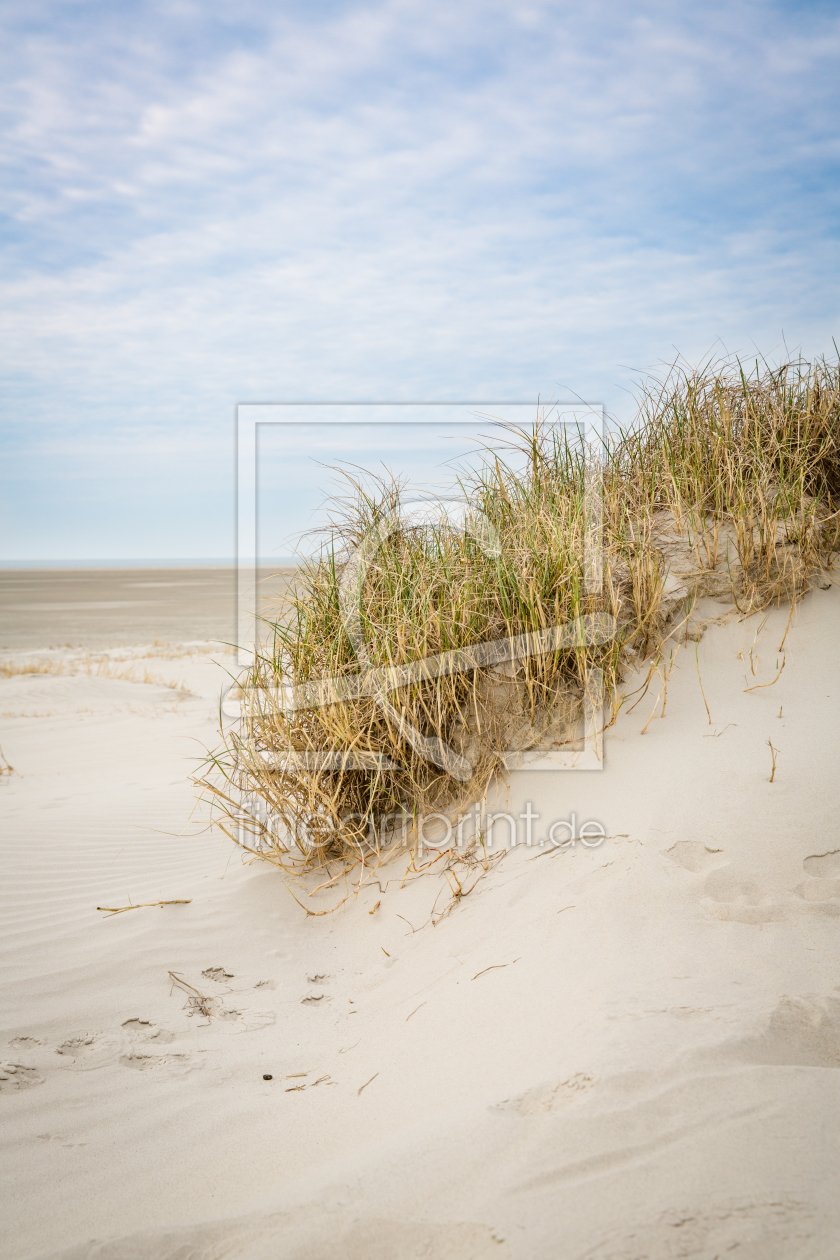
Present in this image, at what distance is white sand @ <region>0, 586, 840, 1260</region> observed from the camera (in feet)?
4.66

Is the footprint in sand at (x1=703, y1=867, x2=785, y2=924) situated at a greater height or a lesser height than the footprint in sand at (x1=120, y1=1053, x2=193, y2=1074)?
greater

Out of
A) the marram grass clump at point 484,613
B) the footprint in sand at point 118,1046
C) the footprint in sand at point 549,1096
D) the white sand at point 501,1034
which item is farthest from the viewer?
→ the marram grass clump at point 484,613

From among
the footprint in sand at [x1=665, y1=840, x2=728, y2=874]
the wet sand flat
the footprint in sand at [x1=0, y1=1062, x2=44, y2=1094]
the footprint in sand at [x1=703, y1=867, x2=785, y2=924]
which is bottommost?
the footprint in sand at [x1=0, y1=1062, x2=44, y2=1094]

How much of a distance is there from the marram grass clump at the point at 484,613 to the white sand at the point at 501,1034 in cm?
25

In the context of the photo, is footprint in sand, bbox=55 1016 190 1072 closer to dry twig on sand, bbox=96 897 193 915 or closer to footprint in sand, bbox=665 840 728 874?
dry twig on sand, bbox=96 897 193 915

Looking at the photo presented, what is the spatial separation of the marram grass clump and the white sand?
0.83ft

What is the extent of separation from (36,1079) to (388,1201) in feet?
4.43

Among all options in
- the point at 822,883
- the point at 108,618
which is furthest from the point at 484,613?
the point at 108,618

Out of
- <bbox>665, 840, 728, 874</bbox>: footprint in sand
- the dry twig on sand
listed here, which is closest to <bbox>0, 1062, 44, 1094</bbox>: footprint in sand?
the dry twig on sand

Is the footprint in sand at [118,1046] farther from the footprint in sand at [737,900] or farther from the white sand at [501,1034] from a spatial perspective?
the footprint in sand at [737,900]

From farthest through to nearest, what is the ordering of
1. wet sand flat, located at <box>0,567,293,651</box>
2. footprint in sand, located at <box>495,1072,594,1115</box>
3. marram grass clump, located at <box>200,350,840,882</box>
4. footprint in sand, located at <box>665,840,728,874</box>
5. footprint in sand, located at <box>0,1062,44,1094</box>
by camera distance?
1. wet sand flat, located at <box>0,567,293,651</box>
2. marram grass clump, located at <box>200,350,840,882</box>
3. footprint in sand, located at <box>665,840,728,874</box>
4. footprint in sand, located at <box>0,1062,44,1094</box>
5. footprint in sand, located at <box>495,1072,594,1115</box>

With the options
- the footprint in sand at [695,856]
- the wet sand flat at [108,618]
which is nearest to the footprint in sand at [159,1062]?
the footprint in sand at [695,856]

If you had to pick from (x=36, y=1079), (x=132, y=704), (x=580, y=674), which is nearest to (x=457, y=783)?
(x=580, y=674)

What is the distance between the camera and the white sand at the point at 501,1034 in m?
1.42
